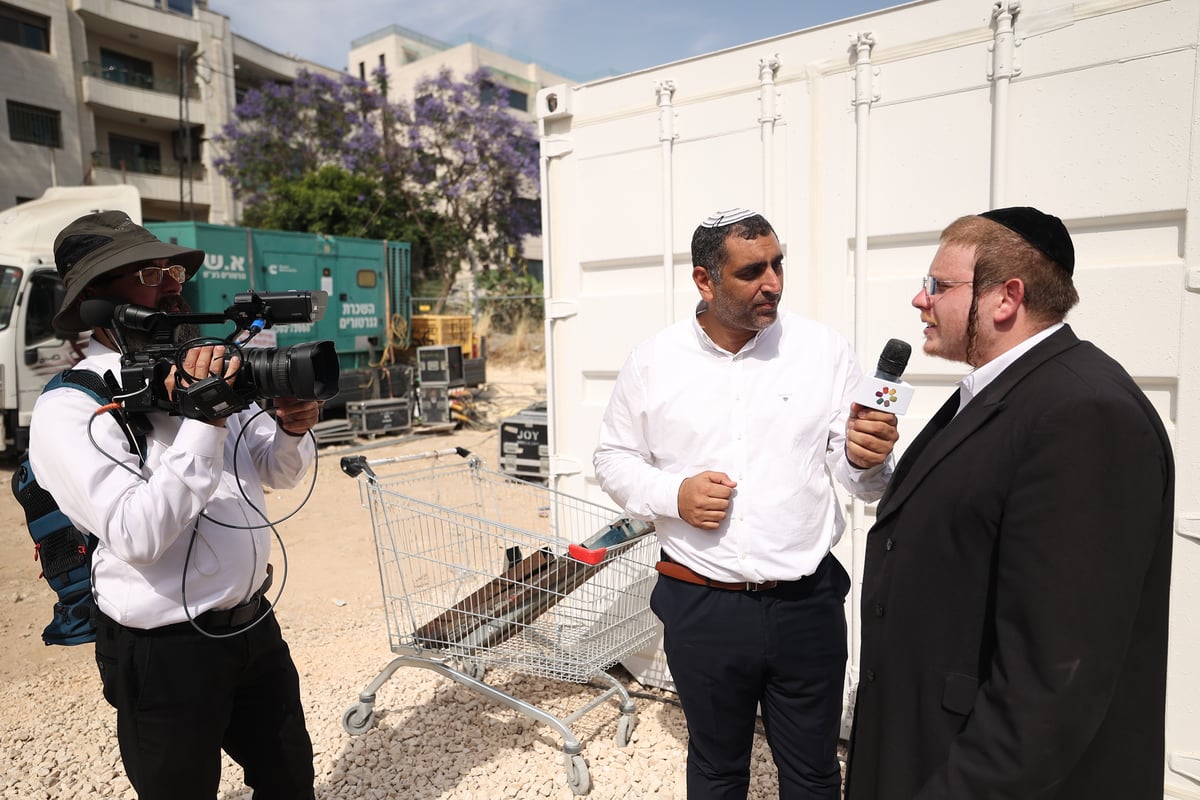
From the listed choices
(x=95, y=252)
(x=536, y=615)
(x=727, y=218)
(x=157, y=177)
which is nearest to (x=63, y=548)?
(x=95, y=252)

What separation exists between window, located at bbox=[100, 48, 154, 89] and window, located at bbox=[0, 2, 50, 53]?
1803 mm

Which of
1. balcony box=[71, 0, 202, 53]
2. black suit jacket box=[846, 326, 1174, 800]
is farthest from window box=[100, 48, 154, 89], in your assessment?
black suit jacket box=[846, 326, 1174, 800]

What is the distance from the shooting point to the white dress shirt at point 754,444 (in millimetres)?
2100

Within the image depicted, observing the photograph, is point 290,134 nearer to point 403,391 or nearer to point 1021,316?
point 403,391

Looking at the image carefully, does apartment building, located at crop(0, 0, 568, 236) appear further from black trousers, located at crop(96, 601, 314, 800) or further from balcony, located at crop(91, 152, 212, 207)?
black trousers, located at crop(96, 601, 314, 800)

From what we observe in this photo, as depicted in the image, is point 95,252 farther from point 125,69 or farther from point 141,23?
point 125,69

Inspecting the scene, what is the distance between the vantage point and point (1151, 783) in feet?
4.45

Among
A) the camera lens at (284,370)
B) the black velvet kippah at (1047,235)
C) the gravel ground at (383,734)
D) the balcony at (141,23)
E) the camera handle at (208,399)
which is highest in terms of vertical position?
the balcony at (141,23)

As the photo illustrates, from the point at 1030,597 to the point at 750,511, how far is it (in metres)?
0.91

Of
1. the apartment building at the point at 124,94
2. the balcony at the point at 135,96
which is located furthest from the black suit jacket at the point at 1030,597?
the balcony at the point at 135,96

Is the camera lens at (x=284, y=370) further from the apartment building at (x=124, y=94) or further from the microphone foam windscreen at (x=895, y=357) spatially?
the apartment building at (x=124, y=94)

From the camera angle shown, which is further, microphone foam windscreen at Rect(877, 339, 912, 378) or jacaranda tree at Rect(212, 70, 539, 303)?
jacaranda tree at Rect(212, 70, 539, 303)

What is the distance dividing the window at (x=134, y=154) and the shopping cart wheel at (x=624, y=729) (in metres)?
27.2

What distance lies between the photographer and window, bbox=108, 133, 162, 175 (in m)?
24.3
